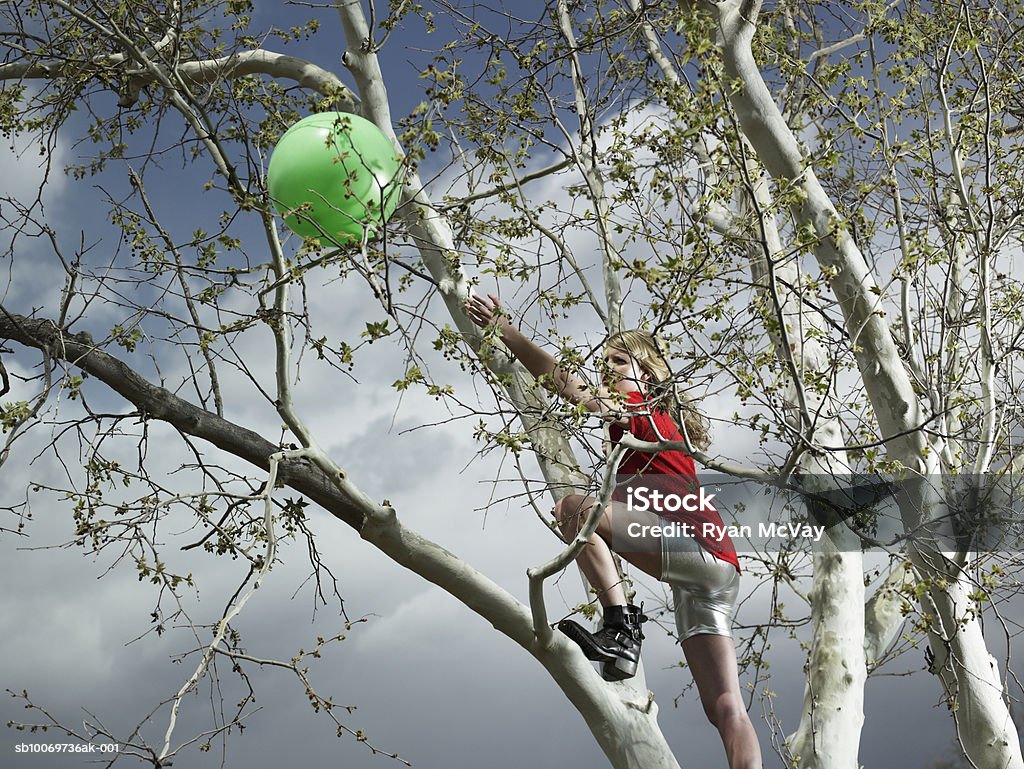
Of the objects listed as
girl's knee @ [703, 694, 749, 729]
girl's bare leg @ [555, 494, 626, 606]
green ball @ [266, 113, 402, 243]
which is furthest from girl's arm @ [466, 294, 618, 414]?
girl's knee @ [703, 694, 749, 729]

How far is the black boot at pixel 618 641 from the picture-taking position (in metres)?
4.30

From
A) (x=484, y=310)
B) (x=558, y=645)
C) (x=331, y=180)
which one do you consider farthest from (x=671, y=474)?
(x=331, y=180)

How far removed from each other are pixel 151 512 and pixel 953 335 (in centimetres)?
432

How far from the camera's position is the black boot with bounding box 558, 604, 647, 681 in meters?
4.30

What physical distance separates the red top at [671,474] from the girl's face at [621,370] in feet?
0.31

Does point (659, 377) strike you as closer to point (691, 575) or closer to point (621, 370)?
point (621, 370)

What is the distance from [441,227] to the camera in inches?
213

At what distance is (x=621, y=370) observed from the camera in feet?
13.6

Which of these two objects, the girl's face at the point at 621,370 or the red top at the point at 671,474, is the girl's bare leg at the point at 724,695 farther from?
the girl's face at the point at 621,370

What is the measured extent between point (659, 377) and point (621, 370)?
16cm

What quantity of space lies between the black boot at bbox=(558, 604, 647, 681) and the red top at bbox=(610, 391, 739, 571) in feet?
1.52

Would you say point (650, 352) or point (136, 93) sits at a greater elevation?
point (136, 93)

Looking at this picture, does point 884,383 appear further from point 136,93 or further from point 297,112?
point 136,93

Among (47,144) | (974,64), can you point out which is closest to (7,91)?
(47,144)
